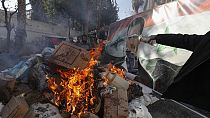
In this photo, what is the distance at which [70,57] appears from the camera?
6.43m

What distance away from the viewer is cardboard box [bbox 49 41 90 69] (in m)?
6.30

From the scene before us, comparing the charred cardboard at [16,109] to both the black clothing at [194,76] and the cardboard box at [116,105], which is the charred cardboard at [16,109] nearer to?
the cardboard box at [116,105]

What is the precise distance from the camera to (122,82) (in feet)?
21.3

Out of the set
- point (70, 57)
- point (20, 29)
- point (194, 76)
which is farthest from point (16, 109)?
point (20, 29)

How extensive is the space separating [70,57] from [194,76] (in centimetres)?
454

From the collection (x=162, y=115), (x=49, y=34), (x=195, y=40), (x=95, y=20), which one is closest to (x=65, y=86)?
(x=162, y=115)

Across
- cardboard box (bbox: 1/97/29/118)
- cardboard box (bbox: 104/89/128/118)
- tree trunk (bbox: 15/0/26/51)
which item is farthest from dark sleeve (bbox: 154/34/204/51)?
tree trunk (bbox: 15/0/26/51)

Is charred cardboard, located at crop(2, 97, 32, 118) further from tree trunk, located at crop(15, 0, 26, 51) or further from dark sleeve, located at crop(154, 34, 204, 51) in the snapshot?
tree trunk, located at crop(15, 0, 26, 51)

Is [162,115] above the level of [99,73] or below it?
below

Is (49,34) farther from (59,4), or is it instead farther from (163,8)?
(163,8)

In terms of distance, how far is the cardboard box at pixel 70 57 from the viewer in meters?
6.30

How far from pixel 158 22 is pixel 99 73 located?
2.58m

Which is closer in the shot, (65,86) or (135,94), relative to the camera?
(65,86)

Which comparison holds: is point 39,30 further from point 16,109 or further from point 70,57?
point 16,109
